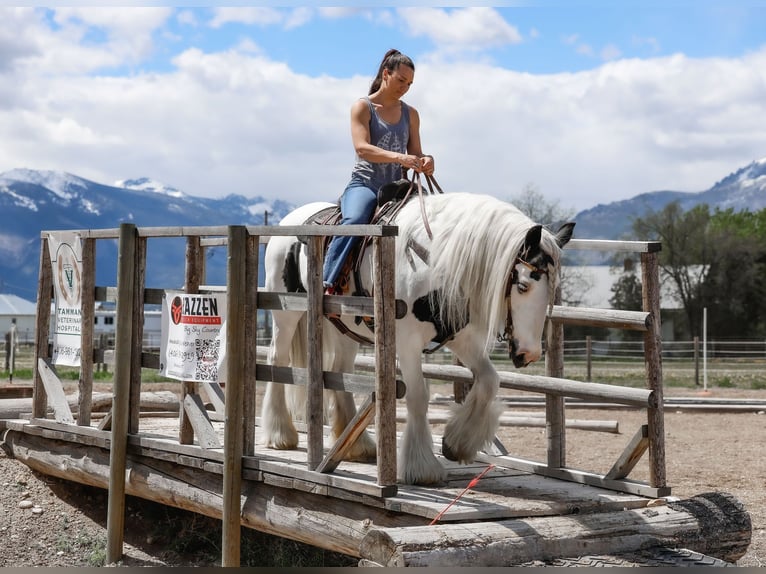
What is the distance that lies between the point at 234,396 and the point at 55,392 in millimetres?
2890

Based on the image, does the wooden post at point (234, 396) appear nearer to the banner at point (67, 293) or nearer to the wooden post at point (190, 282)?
the wooden post at point (190, 282)

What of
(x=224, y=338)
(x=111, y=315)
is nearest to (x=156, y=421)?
(x=224, y=338)

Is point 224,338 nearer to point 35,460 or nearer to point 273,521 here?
point 273,521

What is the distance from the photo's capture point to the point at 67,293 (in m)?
8.29

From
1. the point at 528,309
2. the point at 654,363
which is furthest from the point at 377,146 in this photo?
the point at 654,363

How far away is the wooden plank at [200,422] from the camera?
6.78 meters

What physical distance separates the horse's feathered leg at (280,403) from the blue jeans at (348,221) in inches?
41.7

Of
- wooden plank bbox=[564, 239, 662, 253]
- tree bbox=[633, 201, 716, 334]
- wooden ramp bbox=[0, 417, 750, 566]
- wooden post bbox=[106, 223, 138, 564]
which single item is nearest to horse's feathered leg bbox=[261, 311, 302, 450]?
wooden ramp bbox=[0, 417, 750, 566]

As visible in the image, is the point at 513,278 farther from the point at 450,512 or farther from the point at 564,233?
the point at 450,512

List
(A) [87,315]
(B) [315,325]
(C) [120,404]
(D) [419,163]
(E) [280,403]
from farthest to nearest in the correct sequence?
(A) [87,315] → (C) [120,404] → (E) [280,403] → (D) [419,163] → (B) [315,325]

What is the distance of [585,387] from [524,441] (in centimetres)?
578

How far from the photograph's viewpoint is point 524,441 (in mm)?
11883

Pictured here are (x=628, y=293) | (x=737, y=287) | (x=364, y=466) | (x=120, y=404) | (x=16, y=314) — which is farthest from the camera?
(x=16, y=314)

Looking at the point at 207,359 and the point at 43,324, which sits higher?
the point at 43,324
